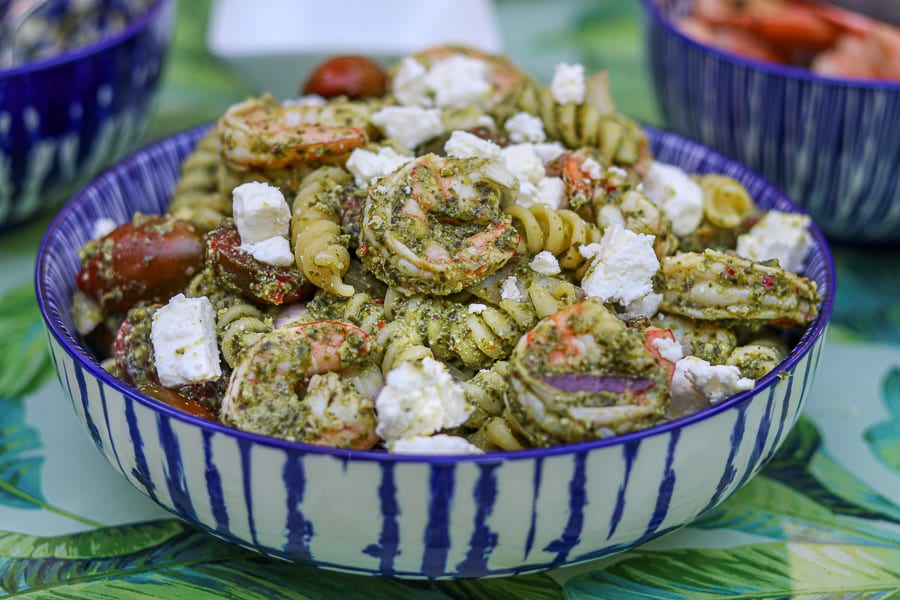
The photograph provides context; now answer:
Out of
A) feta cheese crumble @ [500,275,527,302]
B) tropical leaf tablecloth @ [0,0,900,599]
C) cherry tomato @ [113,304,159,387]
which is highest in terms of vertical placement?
feta cheese crumble @ [500,275,527,302]

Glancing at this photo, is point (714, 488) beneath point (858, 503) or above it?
above

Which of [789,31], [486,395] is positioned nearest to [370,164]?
[486,395]

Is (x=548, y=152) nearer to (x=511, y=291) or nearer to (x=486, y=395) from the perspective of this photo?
(x=511, y=291)

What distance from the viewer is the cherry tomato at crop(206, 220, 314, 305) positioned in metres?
1.58

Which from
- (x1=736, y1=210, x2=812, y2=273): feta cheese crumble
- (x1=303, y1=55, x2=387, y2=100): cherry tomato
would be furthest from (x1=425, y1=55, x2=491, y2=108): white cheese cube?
(x1=736, y1=210, x2=812, y2=273): feta cheese crumble

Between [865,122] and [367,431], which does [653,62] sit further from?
[367,431]

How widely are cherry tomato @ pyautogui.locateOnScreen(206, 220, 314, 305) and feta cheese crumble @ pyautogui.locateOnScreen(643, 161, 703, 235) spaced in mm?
681

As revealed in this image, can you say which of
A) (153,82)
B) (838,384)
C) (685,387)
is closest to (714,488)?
(685,387)

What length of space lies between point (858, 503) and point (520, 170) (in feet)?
2.85

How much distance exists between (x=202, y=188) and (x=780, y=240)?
3.67 ft

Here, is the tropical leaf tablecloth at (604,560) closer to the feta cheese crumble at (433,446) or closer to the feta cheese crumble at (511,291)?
the feta cheese crumble at (433,446)

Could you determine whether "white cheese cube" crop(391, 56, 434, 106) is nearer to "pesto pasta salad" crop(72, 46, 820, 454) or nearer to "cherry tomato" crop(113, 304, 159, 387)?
"pesto pasta salad" crop(72, 46, 820, 454)

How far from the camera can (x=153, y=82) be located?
260cm

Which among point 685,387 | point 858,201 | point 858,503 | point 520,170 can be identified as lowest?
point 858,503
